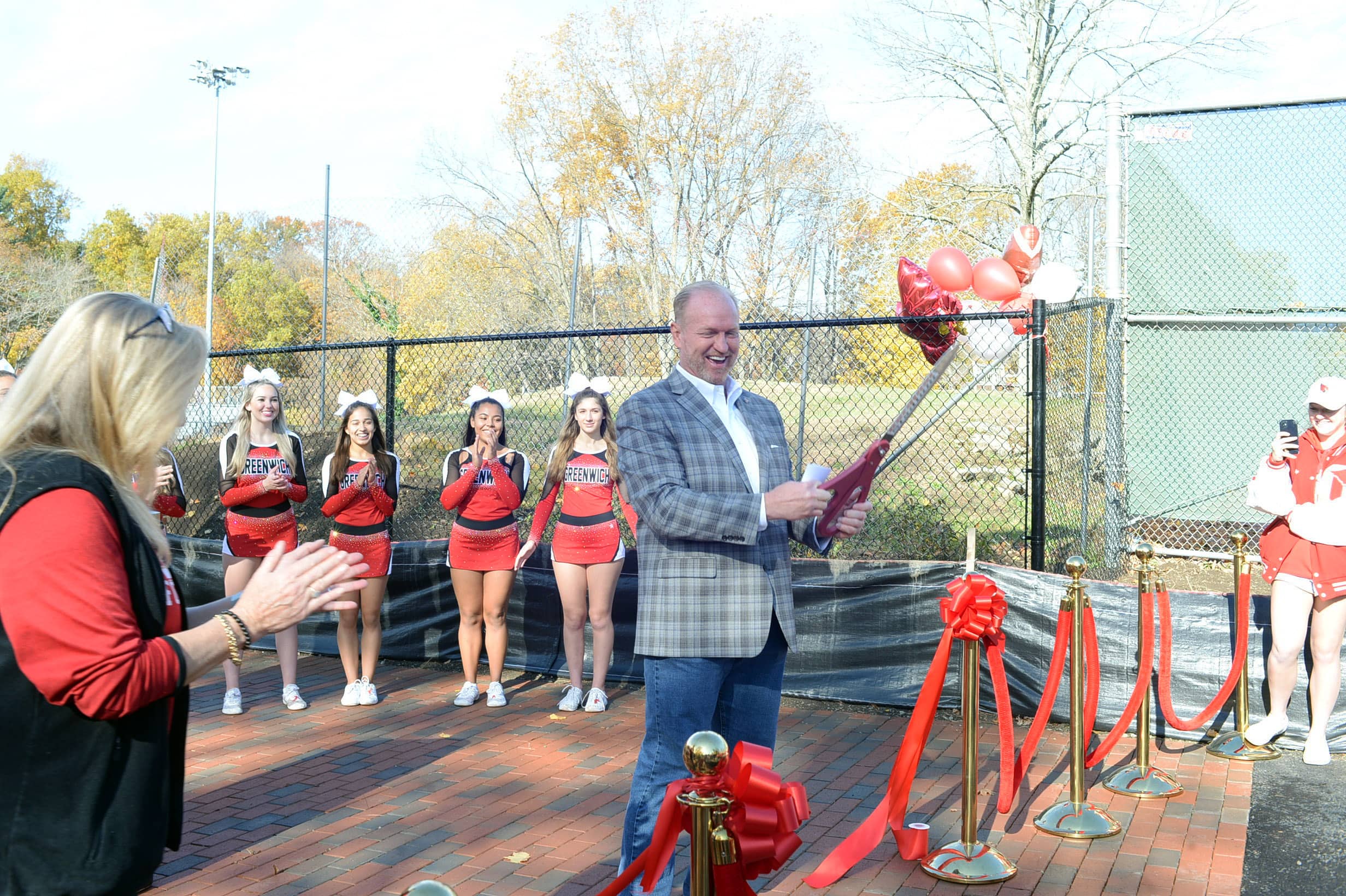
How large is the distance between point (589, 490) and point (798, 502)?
3468 millimetres

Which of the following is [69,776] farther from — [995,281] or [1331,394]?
[995,281]

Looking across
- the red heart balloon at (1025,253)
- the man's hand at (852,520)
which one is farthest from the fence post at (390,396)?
the man's hand at (852,520)

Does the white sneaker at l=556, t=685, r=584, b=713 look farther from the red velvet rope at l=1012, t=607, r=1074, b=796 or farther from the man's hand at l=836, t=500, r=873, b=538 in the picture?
the man's hand at l=836, t=500, r=873, b=538

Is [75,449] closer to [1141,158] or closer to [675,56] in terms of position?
[1141,158]

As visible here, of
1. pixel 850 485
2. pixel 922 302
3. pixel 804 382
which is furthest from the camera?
pixel 804 382

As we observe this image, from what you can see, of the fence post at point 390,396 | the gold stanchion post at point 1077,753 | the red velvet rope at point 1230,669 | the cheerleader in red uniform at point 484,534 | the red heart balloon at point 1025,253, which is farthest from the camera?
the fence post at point 390,396

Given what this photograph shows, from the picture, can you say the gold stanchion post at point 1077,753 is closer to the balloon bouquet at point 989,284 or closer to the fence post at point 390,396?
the balloon bouquet at point 989,284

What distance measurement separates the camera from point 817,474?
11.2 ft

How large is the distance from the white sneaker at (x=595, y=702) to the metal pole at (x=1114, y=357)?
411 centimetres

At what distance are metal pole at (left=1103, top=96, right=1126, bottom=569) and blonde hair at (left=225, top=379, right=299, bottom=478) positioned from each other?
583 centimetres

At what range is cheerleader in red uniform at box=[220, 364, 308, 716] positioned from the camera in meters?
6.36

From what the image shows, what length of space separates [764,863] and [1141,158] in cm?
760

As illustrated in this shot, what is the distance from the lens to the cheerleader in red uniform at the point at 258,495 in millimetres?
6355

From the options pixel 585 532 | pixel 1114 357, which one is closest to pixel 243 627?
pixel 585 532
